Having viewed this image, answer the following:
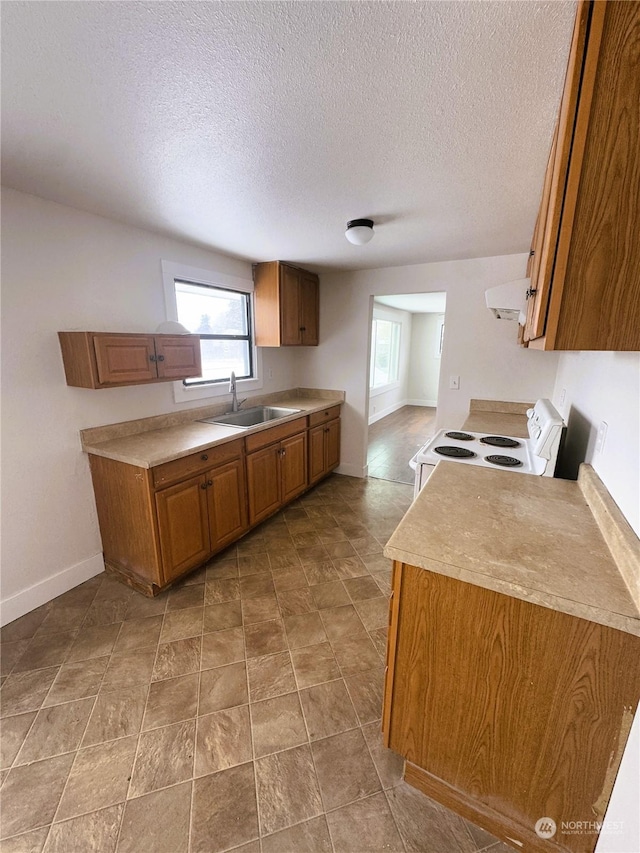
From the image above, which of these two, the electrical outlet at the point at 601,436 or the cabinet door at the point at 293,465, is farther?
the cabinet door at the point at 293,465

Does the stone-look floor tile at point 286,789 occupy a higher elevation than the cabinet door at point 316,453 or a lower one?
lower

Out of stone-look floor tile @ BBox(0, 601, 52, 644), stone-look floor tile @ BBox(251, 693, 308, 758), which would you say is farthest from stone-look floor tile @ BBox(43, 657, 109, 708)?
stone-look floor tile @ BBox(251, 693, 308, 758)

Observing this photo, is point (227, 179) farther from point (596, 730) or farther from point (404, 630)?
point (596, 730)

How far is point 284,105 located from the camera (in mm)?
1171

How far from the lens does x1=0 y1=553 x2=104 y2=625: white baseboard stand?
195 cm

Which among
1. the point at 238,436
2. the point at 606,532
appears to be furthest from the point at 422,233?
the point at 606,532

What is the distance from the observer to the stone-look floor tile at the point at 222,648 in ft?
5.66

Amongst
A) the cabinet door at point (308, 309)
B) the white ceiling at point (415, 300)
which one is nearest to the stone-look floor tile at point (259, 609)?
the cabinet door at point (308, 309)

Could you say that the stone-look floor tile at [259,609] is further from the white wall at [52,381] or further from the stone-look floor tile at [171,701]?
the white wall at [52,381]

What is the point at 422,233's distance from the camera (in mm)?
2443

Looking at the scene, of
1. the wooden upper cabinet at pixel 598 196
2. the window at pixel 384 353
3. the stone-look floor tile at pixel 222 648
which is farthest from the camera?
the window at pixel 384 353

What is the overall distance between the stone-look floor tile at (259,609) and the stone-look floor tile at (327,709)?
0.51 meters

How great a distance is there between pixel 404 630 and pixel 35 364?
228cm

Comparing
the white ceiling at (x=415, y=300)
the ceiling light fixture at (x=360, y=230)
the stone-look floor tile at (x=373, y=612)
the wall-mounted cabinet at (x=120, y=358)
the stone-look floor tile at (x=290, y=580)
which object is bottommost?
the stone-look floor tile at (x=290, y=580)
